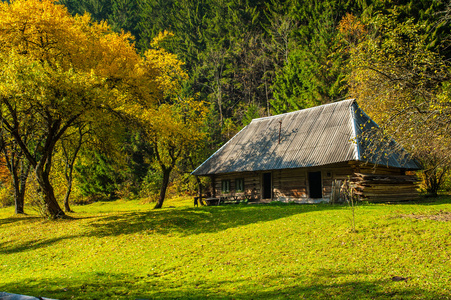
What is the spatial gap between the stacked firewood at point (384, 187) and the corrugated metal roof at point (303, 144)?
1.01 m

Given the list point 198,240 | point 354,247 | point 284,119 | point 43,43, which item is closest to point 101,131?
point 43,43

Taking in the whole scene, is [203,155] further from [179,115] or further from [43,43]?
[43,43]

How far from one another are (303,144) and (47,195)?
17387 millimetres

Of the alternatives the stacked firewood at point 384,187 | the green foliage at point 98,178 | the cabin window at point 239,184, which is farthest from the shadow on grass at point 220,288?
the green foliage at point 98,178

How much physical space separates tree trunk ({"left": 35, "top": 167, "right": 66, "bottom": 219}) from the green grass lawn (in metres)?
1.08

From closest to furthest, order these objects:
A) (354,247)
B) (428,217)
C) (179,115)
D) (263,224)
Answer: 1. (354,247)
2. (428,217)
3. (263,224)
4. (179,115)

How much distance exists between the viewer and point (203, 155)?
40.7 metres

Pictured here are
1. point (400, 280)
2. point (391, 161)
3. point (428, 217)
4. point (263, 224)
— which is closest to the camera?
point (400, 280)

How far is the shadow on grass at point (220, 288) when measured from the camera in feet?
25.2

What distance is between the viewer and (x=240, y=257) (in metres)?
11.8

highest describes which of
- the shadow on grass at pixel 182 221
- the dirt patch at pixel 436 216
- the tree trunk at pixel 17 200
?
the tree trunk at pixel 17 200

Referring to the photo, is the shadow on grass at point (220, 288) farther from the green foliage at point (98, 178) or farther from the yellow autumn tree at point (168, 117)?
the green foliage at point (98, 178)

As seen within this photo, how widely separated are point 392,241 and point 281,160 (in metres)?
13.4

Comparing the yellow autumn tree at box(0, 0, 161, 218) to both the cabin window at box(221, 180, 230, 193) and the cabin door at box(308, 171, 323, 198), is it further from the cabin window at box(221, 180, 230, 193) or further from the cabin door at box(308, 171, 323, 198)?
the cabin door at box(308, 171, 323, 198)
